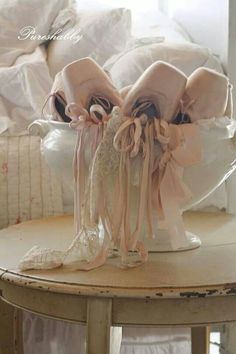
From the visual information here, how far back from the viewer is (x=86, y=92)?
855 mm

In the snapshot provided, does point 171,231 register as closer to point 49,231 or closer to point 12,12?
point 49,231

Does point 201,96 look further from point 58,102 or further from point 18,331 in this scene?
point 18,331

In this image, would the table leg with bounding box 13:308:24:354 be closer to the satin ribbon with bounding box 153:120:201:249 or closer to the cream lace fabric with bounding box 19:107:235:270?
the cream lace fabric with bounding box 19:107:235:270

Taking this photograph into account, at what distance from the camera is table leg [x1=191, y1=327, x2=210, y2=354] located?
1.26 metres

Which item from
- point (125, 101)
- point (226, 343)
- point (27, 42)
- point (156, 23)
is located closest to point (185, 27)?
point (156, 23)

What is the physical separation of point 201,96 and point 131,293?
29 centimetres

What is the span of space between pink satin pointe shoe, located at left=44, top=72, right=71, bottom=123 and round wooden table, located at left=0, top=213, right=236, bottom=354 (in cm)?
22

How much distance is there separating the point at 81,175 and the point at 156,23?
99 centimetres

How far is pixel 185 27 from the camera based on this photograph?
175 cm

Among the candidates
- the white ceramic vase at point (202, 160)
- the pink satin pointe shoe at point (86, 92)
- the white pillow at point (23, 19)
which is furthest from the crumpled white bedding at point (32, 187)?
the pink satin pointe shoe at point (86, 92)

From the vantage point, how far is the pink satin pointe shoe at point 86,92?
33.4 inches

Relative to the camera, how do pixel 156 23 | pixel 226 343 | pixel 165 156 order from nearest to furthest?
pixel 165 156
pixel 226 343
pixel 156 23

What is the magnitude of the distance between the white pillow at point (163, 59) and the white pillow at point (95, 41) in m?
0.14

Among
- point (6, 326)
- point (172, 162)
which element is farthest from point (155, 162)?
point (6, 326)
